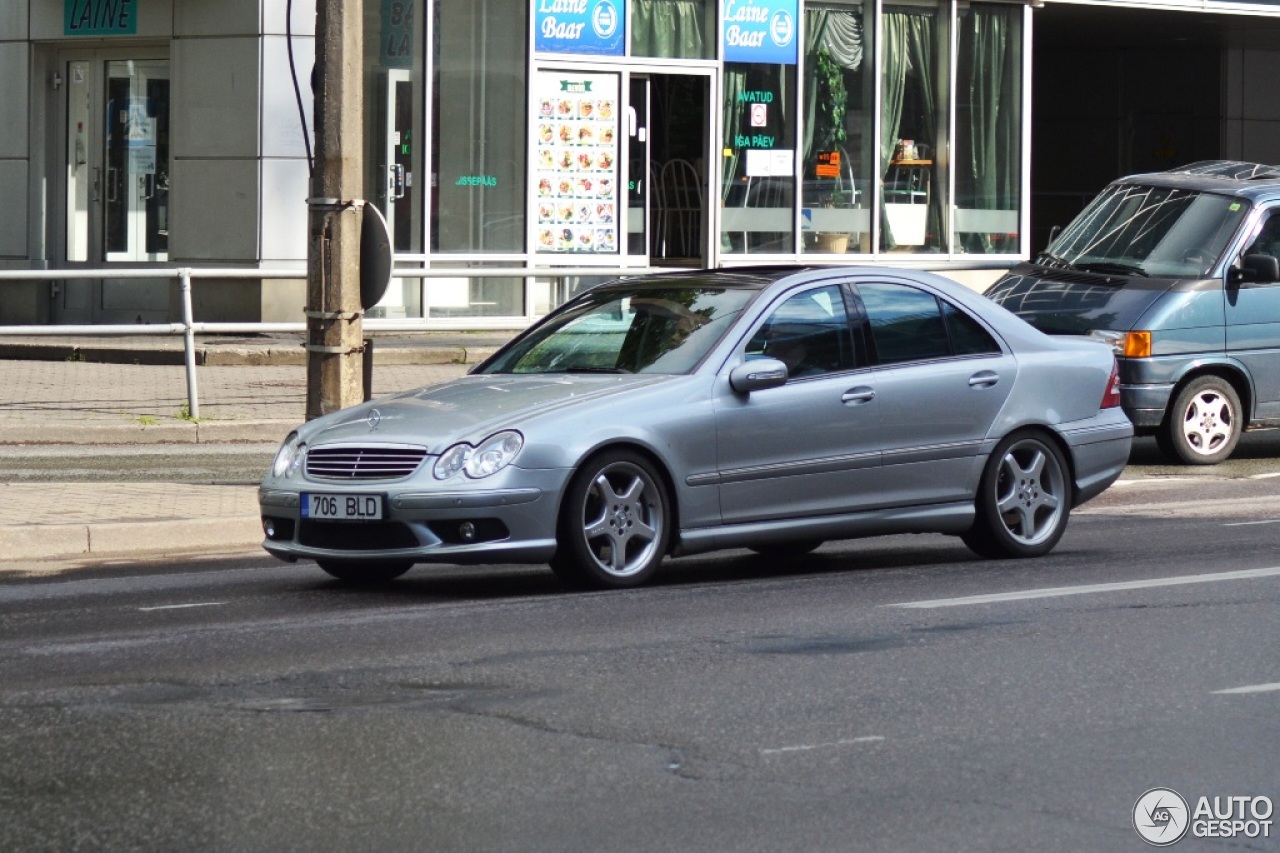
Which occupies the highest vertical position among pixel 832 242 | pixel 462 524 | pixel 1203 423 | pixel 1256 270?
pixel 832 242

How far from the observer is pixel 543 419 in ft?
27.9

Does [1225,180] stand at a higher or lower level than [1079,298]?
higher

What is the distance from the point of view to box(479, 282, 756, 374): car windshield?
364 inches

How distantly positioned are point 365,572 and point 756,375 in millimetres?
1982

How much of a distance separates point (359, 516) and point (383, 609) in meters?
0.40

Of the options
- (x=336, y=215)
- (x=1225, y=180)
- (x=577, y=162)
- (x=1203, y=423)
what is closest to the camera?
(x=336, y=215)

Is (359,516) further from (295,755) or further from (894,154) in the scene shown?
(894,154)

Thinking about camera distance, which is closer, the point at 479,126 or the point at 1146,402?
the point at 1146,402

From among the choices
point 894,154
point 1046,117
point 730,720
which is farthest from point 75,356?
point 1046,117

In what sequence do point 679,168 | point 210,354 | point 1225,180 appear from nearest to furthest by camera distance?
point 1225,180 → point 210,354 → point 679,168

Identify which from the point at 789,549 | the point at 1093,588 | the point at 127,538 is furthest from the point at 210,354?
the point at 1093,588

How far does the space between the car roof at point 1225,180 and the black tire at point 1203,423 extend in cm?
146

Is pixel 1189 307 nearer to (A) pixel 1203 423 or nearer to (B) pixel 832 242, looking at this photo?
(A) pixel 1203 423

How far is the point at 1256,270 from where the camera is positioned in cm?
1475
